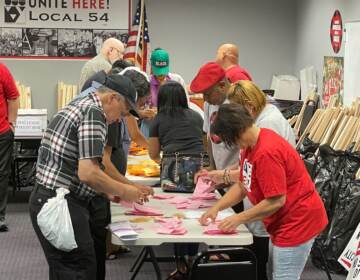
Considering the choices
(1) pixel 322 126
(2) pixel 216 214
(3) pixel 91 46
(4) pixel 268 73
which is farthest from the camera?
(4) pixel 268 73

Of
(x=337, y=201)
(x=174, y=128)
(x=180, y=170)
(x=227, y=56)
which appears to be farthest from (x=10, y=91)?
(x=337, y=201)

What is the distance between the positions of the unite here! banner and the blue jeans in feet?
19.7

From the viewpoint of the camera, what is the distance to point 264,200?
2.80 m

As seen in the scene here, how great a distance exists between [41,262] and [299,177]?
2895mm

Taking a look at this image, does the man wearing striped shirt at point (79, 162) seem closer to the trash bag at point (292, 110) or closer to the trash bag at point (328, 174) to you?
the trash bag at point (328, 174)

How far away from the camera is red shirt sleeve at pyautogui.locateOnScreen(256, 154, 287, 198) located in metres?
2.73

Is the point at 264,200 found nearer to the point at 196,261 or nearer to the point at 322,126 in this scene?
the point at 196,261

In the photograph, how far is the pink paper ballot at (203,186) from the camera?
3779mm

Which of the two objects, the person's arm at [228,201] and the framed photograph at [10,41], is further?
the framed photograph at [10,41]

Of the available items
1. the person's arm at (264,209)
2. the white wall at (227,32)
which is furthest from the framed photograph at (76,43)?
the person's arm at (264,209)

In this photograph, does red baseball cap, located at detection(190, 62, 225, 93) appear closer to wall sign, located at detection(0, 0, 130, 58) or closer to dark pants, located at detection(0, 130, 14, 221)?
dark pants, located at detection(0, 130, 14, 221)

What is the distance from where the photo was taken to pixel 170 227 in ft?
10.3

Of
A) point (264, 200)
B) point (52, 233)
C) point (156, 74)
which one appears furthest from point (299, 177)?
point (156, 74)

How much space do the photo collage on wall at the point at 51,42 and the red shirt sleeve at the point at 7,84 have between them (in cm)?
258
